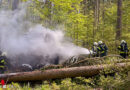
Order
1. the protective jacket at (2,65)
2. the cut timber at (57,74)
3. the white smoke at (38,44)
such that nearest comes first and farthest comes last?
the cut timber at (57,74)
the protective jacket at (2,65)
the white smoke at (38,44)

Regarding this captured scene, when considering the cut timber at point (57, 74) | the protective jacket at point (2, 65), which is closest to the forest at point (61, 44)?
the cut timber at point (57, 74)

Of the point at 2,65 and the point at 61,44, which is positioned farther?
the point at 61,44

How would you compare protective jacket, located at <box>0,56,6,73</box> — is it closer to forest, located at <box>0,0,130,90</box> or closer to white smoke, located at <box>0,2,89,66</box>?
forest, located at <box>0,0,130,90</box>

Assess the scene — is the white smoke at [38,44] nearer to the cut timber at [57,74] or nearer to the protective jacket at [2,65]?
the protective jacket at [2,65]

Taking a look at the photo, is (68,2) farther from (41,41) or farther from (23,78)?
(23,78)

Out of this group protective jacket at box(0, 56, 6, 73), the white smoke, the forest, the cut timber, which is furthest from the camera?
the white smoke

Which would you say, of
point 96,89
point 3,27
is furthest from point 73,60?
point 3,27

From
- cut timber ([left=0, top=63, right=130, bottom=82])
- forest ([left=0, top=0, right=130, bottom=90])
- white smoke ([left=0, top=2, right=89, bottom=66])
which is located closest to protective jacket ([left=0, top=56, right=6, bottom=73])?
forest ([left=0, top=0, right=130, bottom=90])

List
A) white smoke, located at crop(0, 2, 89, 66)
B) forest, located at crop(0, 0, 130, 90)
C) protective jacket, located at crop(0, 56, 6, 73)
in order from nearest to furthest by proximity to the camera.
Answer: forest, located at crop(0, 0, 130, 90), protective jacket, located at crop(0, 56, 6, 73), white smoke, located at crop(0, 2, 89, 66)

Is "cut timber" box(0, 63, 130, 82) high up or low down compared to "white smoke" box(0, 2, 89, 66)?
down

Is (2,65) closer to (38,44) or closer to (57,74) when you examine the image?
(38,44)

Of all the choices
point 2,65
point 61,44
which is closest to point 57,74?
point 61,44

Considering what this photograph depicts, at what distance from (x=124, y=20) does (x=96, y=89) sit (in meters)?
12.4

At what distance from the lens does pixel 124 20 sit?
50.3 ft
